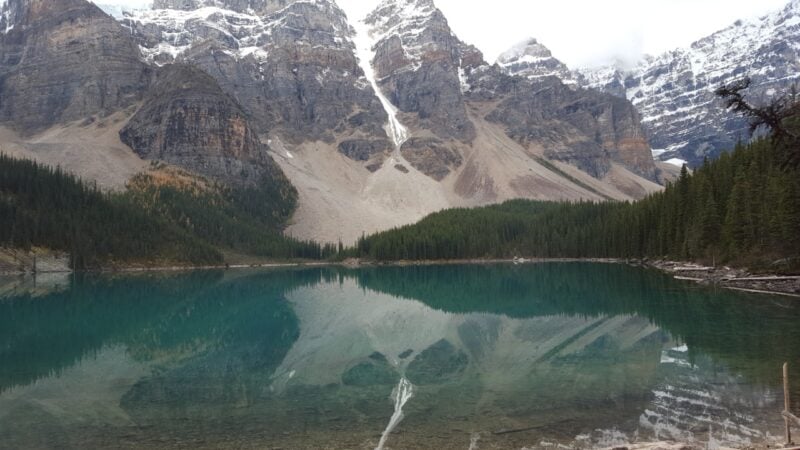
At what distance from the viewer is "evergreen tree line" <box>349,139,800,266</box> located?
181 ft

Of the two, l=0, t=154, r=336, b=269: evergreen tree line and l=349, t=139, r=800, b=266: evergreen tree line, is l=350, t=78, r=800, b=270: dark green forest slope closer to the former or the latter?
l=349, t=139, r=800, b=266: evergreen tree line

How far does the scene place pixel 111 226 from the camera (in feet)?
454

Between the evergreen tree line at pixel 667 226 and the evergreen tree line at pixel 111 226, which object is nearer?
the evergreen tree line at pixel 667 226

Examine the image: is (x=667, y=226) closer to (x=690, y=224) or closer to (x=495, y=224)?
(x=690, y=224)

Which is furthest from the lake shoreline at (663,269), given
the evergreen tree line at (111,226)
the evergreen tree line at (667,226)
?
the evergreen tree line at (111,226)

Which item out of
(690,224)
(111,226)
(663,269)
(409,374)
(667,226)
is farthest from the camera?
(111,226)

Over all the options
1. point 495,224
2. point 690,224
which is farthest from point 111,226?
point 690,224

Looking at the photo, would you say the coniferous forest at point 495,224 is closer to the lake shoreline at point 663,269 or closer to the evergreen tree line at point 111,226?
the evergreen tree line at point 111,226

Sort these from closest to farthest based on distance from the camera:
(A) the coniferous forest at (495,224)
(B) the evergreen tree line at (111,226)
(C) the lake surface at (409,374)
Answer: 1. (C) the lake surface at (409,374)
2. (A) the coniferous forest at (495,224)
3. (B) the evergreen tree line at (111,226)

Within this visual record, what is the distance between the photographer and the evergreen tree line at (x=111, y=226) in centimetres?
12233

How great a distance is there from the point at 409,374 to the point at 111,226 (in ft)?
422

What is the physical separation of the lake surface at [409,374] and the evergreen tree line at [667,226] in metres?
9.43

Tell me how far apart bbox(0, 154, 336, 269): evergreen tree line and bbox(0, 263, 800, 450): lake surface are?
74300 millimetres

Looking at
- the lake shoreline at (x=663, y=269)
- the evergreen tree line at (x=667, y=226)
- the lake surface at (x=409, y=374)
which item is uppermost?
the evergreen tree line at (x=667, y=226)
